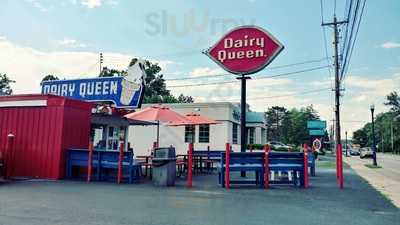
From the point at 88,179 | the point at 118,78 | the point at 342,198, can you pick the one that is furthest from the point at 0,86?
the point at 342,198

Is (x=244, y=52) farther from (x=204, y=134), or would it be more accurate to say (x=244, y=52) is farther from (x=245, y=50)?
(x=204, y=134)

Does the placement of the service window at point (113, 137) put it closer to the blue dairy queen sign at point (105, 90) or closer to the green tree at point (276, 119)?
the blue dairy queen sign at point (105, 90)

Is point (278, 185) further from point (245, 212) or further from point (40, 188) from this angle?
point (40, 188)

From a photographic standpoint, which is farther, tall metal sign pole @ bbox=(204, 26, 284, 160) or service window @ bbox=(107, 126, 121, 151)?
service window @ bbox=(107, 126, 121, 151)

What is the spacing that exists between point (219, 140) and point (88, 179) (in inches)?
668

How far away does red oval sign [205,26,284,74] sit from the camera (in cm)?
1395

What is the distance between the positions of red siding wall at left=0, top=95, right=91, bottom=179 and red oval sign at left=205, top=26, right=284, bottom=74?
554 centimetres

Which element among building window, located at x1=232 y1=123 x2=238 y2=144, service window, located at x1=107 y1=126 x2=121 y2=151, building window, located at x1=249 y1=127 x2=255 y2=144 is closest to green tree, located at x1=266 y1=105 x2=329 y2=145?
building window, located at x1=249 y1=127 x2=255 y2=144

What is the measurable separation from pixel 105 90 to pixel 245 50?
20.7ft

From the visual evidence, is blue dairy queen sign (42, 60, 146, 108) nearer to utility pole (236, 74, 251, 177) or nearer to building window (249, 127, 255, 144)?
utility pole (236, 74, 251, 177)

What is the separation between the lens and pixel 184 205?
776cm

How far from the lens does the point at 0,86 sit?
6138 cm

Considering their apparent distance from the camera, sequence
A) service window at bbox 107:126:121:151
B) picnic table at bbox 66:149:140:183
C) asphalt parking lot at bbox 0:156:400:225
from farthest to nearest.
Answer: service window at bbox 107:126:121:151 < picnic table at bbox 66:149:140:183 < asphalt parking lot at bbox 0:156:400:225

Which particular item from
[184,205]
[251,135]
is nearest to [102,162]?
[184,205]
